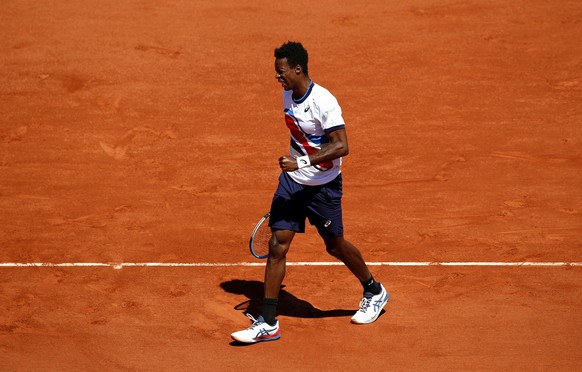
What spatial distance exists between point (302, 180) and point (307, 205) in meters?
0.23

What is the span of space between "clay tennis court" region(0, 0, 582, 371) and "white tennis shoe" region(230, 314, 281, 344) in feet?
0.48

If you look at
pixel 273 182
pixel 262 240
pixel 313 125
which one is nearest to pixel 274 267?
pixel 262 240

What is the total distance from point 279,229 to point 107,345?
1.88 m

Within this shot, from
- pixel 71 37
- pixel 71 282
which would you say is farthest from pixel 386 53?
pixel 71 282

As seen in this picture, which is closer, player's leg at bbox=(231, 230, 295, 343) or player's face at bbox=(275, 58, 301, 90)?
player's face at bbox=(275, 58, 301, 90)

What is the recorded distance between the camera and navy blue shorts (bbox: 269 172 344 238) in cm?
858

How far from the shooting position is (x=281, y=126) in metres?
13.7

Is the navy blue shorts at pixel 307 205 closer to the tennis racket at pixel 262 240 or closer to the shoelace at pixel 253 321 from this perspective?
the tennis racket at pixel 262 240

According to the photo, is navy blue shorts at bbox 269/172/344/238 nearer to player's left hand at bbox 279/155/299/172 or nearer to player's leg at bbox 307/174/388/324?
player's leg at bbox 307/174/388/324

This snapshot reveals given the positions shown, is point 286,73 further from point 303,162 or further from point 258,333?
point 258,333

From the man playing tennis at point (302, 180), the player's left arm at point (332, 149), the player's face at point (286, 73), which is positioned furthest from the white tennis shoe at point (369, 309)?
the player's face at point (286, 73)

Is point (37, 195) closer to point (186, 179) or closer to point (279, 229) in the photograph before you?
point (186, 179)

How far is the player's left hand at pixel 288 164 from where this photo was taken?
802cm

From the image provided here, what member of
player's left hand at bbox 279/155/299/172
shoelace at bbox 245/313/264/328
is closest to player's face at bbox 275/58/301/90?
player's left hand at bbox 279/155/299/172
